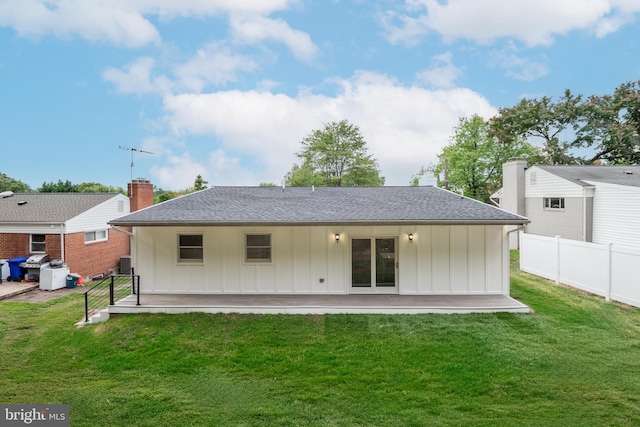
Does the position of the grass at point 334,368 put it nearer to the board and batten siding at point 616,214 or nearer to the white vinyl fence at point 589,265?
the white vinyl fence at point 589,265

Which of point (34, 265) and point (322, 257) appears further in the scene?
point (34, 265)

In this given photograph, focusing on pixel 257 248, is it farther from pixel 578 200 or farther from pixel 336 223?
pixel 578 200

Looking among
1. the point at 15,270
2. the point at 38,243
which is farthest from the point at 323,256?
the point at 15,270

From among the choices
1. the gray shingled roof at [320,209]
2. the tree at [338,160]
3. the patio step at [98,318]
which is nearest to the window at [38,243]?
the gray shingled roof at [320,209]

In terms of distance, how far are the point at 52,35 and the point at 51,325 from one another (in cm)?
1521

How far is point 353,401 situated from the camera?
18.2 ft

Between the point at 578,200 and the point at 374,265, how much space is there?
39.8 feet

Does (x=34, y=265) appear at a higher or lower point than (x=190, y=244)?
lower

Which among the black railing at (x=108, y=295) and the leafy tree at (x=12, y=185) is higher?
the leafy tree at (x=12, y=185)

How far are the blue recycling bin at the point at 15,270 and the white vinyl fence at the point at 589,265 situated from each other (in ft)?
66.4

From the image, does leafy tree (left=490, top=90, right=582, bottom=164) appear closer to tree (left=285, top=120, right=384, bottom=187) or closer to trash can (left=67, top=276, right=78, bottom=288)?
tree (left=285, top=120, right=384, bottom=187)

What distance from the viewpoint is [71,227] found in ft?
48.9

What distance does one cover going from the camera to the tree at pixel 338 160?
140 feet

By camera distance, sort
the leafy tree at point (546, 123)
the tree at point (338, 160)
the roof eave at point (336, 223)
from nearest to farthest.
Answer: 1. the roof eave at point (336, 223)
2. the leafy tree at point (546, 123)
3. the tree at point (338, 160)
